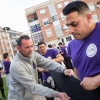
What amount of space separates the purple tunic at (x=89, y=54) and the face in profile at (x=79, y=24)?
61 mm

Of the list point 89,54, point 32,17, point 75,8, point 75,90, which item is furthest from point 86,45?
point 32,17

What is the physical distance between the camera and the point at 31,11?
167ft

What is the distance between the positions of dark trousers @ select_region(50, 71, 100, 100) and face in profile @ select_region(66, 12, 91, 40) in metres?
0.44

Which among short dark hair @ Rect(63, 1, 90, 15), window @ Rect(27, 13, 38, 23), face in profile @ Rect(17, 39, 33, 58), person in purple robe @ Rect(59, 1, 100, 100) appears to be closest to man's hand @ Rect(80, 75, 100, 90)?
person in purple robe @ Rect(59, 1, 100, 100)

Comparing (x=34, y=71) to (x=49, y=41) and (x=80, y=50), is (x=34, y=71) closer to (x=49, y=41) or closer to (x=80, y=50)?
(x=80, y=50)

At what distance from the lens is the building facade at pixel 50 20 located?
4669 cm

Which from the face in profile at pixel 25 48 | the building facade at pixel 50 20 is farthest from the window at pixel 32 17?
the face in profile at pixel 25 48

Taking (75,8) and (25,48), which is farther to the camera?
(25,48)

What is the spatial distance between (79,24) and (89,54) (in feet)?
0.93

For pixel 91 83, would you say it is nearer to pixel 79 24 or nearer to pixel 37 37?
pixel 79 24

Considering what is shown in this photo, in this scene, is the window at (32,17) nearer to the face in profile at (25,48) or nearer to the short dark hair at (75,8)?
the face in profile at (25,48)

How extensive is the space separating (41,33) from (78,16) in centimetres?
4815

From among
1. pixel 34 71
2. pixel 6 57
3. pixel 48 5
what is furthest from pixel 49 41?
pixel 34 71

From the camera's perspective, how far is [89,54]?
1.59 metres
